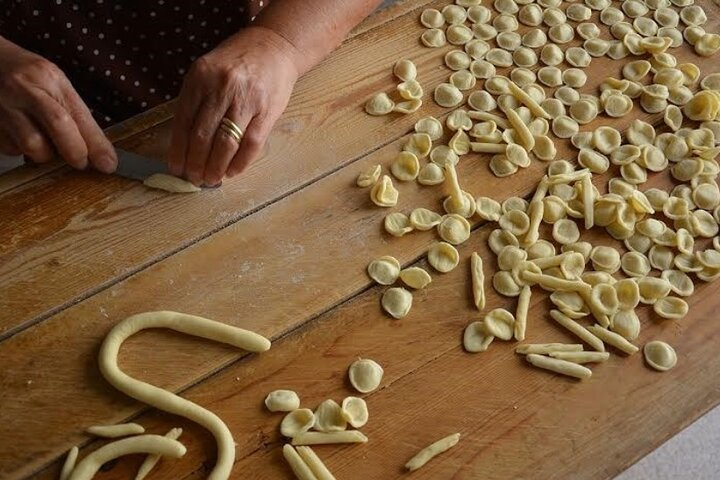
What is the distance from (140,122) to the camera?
3.08 ft

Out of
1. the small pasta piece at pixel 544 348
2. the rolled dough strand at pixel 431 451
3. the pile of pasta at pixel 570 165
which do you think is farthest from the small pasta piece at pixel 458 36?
the rolled dough strand at pixel 431 451

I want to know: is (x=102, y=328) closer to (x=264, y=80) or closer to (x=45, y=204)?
(x=45, y=204)

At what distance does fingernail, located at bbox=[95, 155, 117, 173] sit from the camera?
88 cm

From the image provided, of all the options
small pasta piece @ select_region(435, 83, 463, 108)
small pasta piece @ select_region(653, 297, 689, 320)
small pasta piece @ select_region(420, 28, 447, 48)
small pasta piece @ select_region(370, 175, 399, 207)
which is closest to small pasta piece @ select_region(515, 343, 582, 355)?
small pasta piece @ select_region(653, 297, 689, 320)

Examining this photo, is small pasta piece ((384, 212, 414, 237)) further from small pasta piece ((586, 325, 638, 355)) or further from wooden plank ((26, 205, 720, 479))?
small pasta piece ((586, 325, 638, 355))

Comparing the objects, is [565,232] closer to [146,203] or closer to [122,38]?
[146,203]

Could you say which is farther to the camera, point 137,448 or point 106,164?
point 106,164

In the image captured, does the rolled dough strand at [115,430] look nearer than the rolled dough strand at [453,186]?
Yes

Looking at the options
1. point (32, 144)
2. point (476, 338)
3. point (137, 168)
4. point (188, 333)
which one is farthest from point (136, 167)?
point (476, 338)

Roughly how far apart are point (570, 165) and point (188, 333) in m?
0.51

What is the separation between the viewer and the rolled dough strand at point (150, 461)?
0.72m

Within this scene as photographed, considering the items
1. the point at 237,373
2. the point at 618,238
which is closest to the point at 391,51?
the point at 618,238

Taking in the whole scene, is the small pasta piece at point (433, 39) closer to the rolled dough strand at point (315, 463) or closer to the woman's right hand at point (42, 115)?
the woman's right hand at point (42, 115)

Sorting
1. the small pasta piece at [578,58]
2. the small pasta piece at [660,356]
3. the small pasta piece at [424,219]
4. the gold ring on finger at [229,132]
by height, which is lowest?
the small pasta piece at [660,356]
